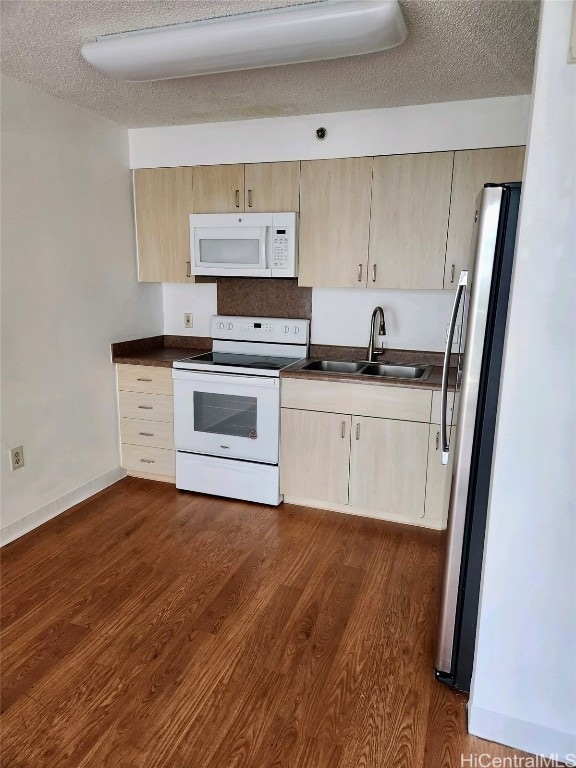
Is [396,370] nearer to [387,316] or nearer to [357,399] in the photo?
[387,316]

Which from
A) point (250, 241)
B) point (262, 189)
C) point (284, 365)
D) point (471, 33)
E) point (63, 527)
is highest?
point (471, 33)

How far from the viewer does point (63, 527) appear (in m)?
3.00

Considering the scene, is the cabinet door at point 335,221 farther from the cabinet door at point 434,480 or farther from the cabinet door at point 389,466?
the cabinet door at point 434,480

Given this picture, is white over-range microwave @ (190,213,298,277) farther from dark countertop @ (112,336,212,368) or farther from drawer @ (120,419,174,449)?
drawer @ (120,419,174,449)

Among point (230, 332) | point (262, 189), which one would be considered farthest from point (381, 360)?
point (262, 189)

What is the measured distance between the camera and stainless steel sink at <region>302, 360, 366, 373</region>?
3.44 meters

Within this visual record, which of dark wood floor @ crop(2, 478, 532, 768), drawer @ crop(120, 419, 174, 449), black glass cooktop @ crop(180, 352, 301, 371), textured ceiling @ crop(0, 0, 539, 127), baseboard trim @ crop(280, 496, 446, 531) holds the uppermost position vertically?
textured ceiling @ crop(0, 0, 539, 127)

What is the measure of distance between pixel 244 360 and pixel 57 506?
4.89ft

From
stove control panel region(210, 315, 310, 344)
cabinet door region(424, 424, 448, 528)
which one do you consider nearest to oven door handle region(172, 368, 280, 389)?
stove control panel region(210, 315, 310, 344)

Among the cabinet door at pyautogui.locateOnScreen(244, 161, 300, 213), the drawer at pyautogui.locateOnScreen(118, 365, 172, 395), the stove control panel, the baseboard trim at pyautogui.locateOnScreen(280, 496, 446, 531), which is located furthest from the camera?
the stove control panel

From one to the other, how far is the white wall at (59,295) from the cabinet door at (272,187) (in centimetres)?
91

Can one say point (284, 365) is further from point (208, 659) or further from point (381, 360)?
point (208, 659)


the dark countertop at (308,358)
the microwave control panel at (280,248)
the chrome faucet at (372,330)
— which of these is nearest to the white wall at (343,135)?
the microwave control panel at (280,248)

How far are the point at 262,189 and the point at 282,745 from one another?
291 cm
